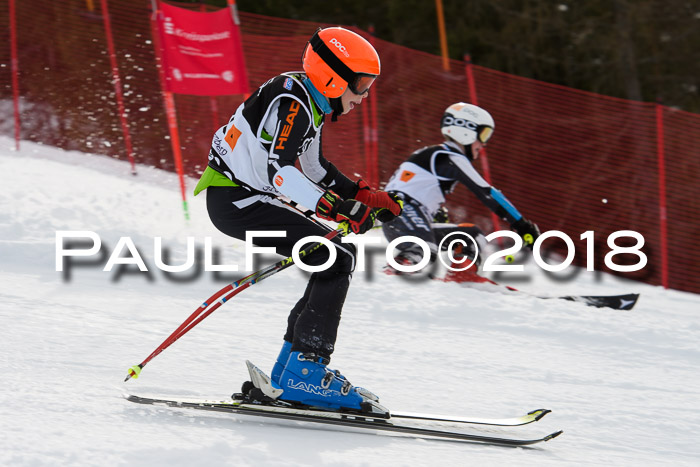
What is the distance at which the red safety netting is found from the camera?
30.1ft

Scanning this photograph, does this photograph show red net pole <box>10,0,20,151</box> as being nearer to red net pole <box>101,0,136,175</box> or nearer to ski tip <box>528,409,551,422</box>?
red net pole <box>101,0,136,175</box>

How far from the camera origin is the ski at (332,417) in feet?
10.6

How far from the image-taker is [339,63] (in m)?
3.18

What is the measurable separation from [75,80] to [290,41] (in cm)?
331

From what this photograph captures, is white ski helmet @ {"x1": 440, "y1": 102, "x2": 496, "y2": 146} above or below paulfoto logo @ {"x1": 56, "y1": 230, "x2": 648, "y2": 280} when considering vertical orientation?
above

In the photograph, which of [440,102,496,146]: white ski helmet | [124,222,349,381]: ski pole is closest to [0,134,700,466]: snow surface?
[124,222,349,381]: ski pole

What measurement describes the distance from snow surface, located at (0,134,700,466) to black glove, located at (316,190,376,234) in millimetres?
847

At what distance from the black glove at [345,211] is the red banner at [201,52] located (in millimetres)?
5141

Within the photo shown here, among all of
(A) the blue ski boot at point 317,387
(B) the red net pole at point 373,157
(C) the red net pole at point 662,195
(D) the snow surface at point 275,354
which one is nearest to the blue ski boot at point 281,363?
(A) the blue ski boot at point 317,387

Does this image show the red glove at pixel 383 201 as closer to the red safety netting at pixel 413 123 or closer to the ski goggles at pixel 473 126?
the ski goggles at pixel 473 126

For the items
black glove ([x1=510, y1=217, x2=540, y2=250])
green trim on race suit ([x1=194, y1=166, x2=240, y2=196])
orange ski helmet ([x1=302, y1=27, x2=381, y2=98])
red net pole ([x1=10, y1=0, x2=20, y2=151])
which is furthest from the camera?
red net pole ([x1=10, y1=0, x2=20, y2=151])

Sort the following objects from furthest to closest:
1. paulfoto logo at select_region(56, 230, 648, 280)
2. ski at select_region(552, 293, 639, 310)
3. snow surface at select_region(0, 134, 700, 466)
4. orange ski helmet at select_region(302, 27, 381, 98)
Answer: ski at select_region(552, 293, 639, 310) → paulfoto logo at select_region(56, 230, 648, 280) → orange ski helmet at select_region(302, 27, 381, 98) → snow surface at select_region(0, 134, 700, 466)

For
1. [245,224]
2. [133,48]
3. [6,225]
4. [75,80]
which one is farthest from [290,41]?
[245,224]

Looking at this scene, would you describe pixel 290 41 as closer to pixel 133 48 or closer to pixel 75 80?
pixel 133 48
